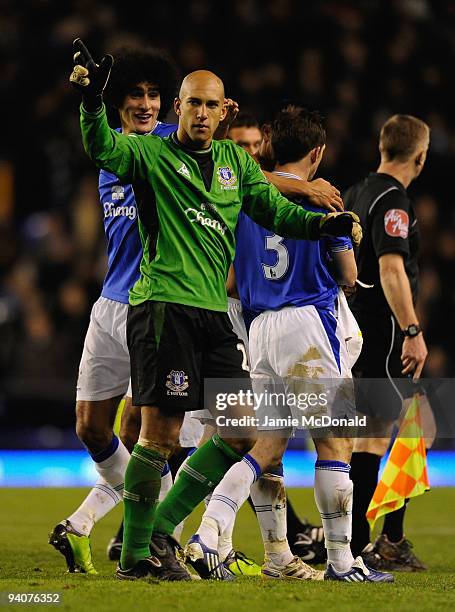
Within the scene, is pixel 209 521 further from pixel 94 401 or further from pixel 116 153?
pixel 116 153

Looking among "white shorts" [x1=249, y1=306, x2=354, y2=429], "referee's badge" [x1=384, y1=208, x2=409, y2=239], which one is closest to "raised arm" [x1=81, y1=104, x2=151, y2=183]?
"white shorts" [x1=249, y1=306, x2=354, y2=429]

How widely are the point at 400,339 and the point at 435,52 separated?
9692 mm

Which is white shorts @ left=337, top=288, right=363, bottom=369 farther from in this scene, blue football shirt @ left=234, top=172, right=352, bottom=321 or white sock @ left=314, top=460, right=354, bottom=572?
white sock @ left=314, top=460, right=354, bottom=572

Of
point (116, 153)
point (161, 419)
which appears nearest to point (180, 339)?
point (161, 419)

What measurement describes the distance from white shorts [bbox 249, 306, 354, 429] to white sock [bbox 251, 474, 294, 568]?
277 millimetres

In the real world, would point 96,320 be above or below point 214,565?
above

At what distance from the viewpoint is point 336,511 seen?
4.89 metres

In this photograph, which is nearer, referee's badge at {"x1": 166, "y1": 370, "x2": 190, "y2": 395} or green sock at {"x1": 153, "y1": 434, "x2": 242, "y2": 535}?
referee's badge at {"x1": 166, "y1": 370, "x2": 190, "y2": 395}

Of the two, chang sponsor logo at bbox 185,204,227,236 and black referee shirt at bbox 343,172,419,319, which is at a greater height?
black referee shirt at bbox 343,172,419,319

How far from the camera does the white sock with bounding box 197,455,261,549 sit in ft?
15.7

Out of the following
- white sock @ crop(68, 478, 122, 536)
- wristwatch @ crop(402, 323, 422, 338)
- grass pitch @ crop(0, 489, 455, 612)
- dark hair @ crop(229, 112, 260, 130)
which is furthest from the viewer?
dark hair @ crop(229, 112, 260, 130)

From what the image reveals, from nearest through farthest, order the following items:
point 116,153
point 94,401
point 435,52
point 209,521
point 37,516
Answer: point 116,153 → point 209,521 → point 94,401 → point 37,516 → point 435,52

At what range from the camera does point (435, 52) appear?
49.8 feet

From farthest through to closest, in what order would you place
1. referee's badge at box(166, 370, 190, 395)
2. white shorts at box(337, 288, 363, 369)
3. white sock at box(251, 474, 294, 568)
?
white shorts at box(337, 288, 363, 369) → white sock at box(251, 474, 294, 568) → referee's badge at box(166, 370, 190, 395)
